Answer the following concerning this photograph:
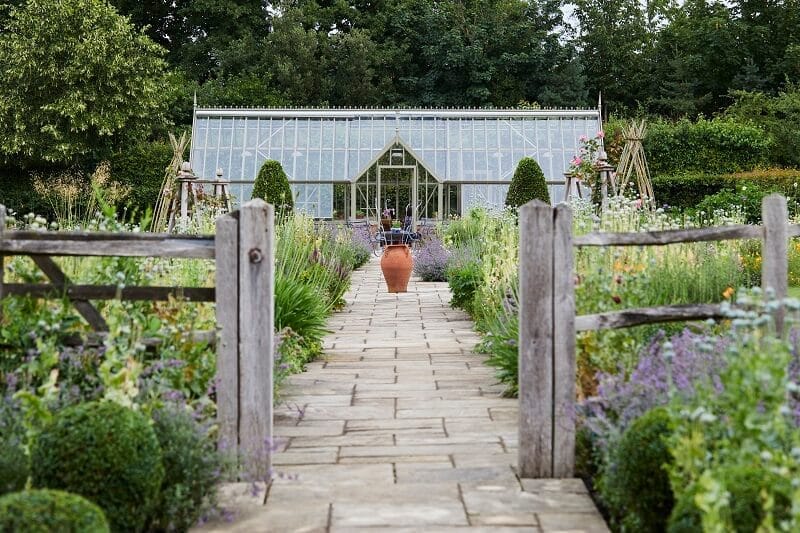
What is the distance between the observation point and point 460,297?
9391 mm

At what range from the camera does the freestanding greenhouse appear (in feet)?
69.4

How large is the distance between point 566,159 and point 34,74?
45.9ft

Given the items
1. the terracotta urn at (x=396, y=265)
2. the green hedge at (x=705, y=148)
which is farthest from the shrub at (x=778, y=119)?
the terracotta urn at (x=396, y=265)

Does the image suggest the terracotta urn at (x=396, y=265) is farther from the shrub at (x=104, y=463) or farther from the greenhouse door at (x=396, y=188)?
the greenhouse door at (x=396, y=188)

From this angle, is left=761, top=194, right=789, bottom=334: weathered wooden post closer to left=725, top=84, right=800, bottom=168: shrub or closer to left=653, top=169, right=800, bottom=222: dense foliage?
left=653, top=169, right=800, bottom=222: dense foliage

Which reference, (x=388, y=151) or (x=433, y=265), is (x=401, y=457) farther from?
(x=388, y=151)

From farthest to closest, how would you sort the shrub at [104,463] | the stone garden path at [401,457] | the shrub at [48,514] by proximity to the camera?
the stone garden path at [401,457] < the shrub at [104,463] < the shrub at [48,514]

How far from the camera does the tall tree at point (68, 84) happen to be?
79.2 ft

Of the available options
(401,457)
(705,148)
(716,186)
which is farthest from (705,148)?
(401,457)

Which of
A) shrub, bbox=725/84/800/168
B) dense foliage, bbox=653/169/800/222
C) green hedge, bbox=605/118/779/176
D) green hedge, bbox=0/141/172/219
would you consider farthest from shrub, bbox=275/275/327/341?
shrub, bbox=725/84/800/168

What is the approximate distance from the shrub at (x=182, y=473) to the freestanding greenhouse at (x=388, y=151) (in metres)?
17.8

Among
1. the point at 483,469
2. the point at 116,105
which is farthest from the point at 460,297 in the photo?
the point at 116,105

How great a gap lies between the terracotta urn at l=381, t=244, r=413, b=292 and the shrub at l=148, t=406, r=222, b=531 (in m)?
8.37

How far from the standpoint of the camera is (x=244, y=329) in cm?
346
